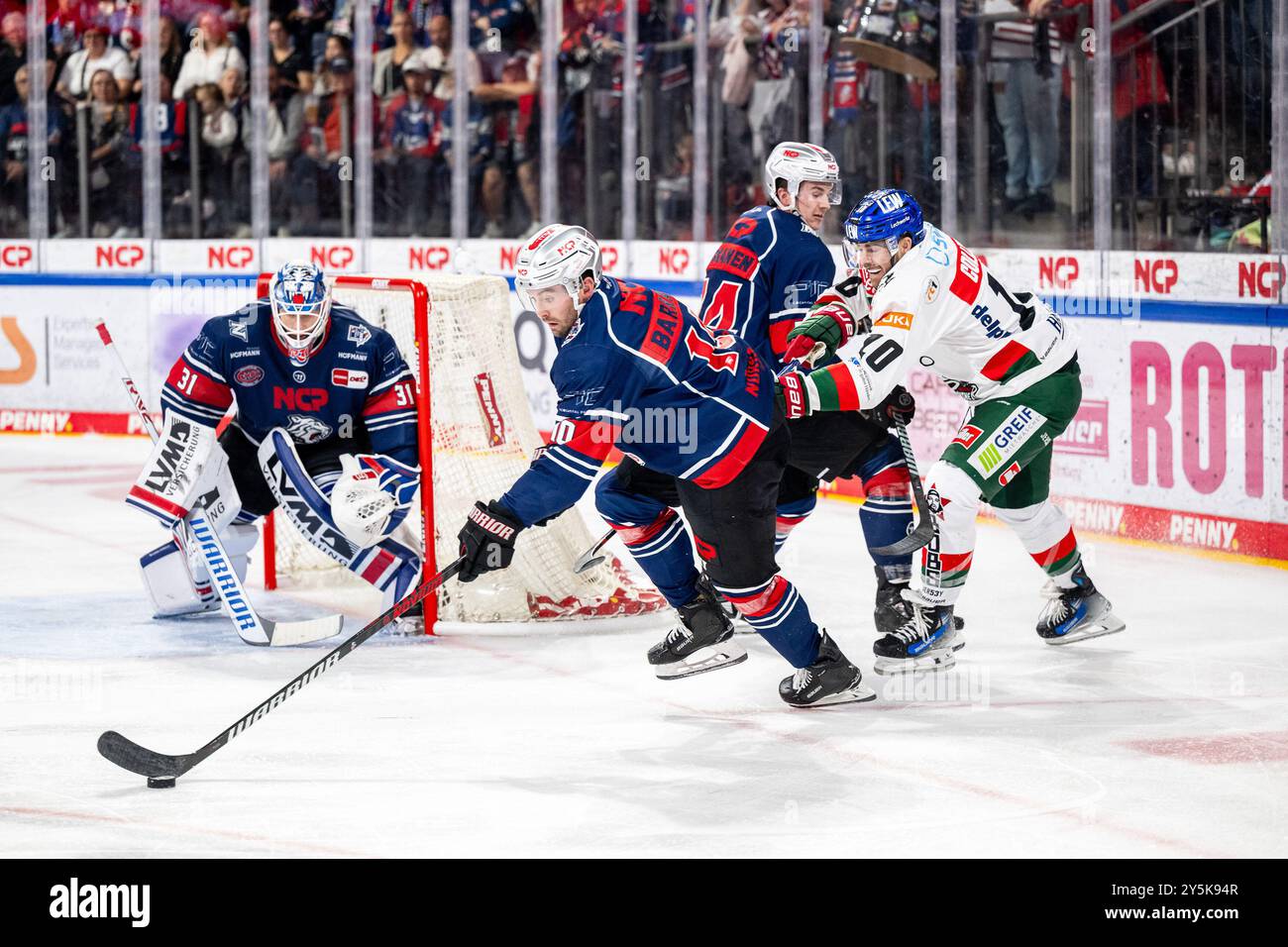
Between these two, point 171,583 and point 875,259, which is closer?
point 875,259

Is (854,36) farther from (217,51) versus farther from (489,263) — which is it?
(217,51)

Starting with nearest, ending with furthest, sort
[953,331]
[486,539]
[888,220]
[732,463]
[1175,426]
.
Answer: [486,539] < [732,463] < [888,220] < [953,331] < [1175,426]

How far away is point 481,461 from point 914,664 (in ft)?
4.86

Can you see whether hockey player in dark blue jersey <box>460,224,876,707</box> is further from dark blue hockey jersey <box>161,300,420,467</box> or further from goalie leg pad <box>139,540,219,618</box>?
goalie leg pad <box>139,540,219,618</box>

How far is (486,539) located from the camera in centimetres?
381

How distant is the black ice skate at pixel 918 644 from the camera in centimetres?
457

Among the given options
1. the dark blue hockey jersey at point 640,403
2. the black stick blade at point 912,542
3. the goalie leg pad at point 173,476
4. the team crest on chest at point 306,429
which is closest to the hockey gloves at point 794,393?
the dark blue hockey jersey at point 640,403

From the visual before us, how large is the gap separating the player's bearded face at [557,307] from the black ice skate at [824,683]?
0.94 metres

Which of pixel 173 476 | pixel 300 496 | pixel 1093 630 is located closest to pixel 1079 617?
pixel 1093 630

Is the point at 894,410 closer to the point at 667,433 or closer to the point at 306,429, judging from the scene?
the point at 667,433

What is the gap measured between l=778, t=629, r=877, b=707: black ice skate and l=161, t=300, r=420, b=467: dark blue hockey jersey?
58.1 inches

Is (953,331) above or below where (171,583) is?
above

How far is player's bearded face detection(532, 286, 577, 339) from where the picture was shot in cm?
386
